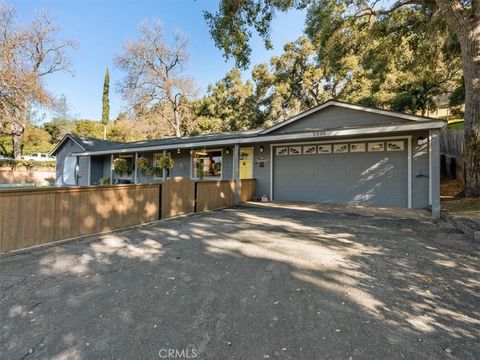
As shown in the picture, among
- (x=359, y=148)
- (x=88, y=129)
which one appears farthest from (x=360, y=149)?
(x=88, y=129)

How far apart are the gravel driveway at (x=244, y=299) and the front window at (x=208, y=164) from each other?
8.08 meters

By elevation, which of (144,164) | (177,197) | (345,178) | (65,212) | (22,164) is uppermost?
(22,164)

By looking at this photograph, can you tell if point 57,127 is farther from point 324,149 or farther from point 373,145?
point 373,145

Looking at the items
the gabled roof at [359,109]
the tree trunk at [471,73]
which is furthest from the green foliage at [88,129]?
the tree trunk at [471,73]

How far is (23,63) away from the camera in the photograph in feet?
67.2

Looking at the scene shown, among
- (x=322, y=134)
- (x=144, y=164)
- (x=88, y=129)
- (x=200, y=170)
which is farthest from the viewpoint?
(x=88, y=129)

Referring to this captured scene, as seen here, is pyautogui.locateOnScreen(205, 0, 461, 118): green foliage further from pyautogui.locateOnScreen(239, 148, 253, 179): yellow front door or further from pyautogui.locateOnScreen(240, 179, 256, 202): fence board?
pyautogui.locateOnScreen(240, 179, 256, 202): fence board

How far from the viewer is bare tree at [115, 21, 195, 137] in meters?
27.2

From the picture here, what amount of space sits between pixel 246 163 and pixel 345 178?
14.7ft

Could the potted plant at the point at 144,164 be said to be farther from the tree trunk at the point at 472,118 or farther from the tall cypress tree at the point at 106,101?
the tall cypress tree at the point at 106,101

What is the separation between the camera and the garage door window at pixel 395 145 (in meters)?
9.11

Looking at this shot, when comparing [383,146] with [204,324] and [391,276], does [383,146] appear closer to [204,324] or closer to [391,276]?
[391,276]

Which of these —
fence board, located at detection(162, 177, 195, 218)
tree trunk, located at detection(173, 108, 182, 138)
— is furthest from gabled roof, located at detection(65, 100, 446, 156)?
tree trunk, located at detection(173, 108, 182, 138)

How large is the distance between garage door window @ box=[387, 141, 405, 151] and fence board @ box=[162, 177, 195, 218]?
6808 millimetres
